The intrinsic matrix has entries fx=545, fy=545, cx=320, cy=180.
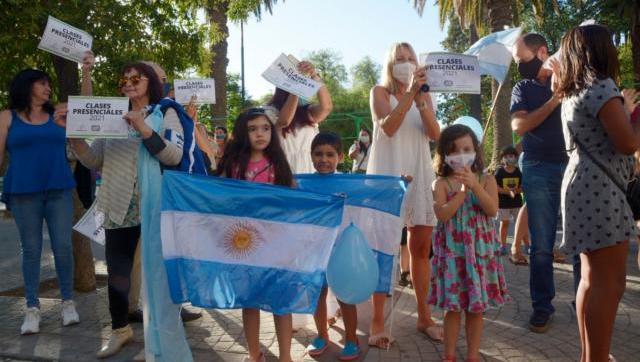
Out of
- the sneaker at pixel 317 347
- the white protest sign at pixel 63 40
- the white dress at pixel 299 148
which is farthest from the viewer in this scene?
the white dress at pixel 299 148

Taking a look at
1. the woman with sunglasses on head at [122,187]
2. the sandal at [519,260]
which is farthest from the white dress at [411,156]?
the sandal at [519,260]

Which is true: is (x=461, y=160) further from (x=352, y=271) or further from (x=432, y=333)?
(x=432, y=333)

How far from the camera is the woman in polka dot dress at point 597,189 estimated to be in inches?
113

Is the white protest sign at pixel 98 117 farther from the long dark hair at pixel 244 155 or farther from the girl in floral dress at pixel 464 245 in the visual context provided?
the girl in floral dress at pixel 464 245

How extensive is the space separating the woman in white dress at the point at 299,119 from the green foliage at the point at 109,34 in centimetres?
213

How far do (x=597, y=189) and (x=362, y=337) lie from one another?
1978 mm

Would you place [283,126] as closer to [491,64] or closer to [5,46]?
[491,64]

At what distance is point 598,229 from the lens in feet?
9.50

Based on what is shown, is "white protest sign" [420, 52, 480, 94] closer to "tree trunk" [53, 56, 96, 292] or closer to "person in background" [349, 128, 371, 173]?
"tree trunk" [53, 56, 96, 292]

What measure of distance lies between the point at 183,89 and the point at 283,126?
209 centimetres

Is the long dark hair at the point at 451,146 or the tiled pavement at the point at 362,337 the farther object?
the tiled pavement at the point at 362,337

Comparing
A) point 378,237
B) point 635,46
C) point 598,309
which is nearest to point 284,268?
point 378,237

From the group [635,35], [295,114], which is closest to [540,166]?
[295,114]

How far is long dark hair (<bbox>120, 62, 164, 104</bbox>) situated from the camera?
12.3ft
